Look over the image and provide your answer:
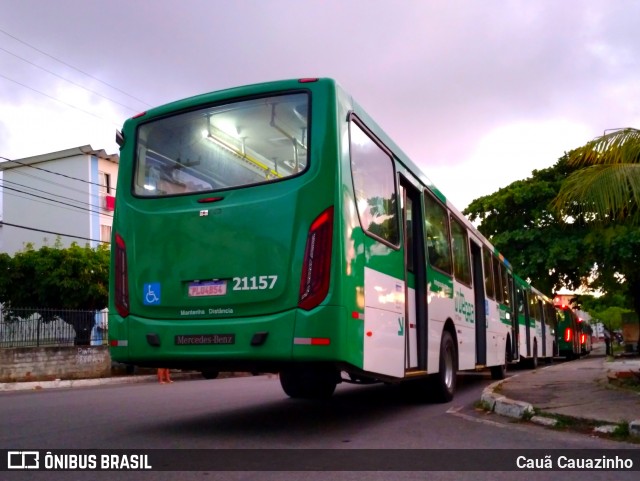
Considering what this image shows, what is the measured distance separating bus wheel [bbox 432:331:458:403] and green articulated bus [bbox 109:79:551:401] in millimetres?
1629

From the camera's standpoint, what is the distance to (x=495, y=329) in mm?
14445

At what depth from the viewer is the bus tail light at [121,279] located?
6766mm

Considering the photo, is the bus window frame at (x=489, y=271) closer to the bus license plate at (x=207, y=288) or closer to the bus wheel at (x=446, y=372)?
the bus wheel at (x=446, y=372)

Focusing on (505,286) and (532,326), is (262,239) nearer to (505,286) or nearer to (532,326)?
(505,286)

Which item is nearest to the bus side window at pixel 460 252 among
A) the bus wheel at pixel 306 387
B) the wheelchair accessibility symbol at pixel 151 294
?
the bus wheel at pixel 306 387

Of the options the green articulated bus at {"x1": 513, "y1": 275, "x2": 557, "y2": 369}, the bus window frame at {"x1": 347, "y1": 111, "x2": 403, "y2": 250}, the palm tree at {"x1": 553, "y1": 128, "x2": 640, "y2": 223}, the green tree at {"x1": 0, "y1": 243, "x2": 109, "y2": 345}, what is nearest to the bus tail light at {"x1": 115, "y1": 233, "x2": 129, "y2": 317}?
the bus window frame at {"x1": 347, "y1": 111, "x2": 403, "y2": 250}

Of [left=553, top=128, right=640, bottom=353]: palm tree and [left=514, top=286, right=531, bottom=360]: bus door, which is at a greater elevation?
[left=553, top=128, right=640, bottom=353]: palm tree

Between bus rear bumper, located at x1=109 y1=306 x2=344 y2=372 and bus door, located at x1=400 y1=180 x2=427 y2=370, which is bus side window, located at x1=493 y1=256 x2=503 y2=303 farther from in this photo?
bus rear bumper, located at x1=109 y1=306 x2=344 y2=372

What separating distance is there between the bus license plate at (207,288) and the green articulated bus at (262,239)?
0.01 m

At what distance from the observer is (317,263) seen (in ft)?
19.5

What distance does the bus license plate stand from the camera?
6.27 meters

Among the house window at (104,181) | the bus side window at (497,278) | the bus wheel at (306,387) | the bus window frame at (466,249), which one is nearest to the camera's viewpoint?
the bus wheel at (306,387)

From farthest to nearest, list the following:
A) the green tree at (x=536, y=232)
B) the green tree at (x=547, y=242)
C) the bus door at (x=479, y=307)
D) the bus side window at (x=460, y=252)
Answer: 1. the green tree at (x=536, y=232)
2. the green tree at (x=547, y=242)
3. the bus door at (x=479, y=307)
4. the bus side window at (x=460, y=252)

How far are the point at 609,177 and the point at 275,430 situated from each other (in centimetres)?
589
